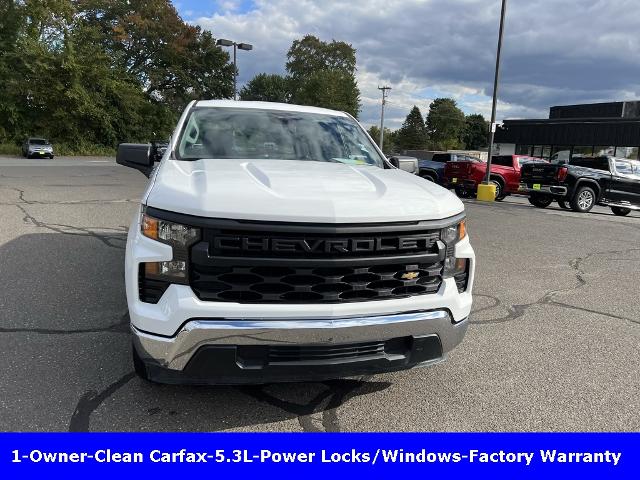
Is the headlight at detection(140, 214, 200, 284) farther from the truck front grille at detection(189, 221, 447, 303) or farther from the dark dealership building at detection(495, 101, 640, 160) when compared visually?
the dark dealership building at detection(495, 101, 640, 160)

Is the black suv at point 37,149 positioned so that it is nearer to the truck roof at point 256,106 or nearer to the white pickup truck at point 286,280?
the truck roof at point 256,106

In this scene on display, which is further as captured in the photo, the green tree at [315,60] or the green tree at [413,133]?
the green tree at [413,133]

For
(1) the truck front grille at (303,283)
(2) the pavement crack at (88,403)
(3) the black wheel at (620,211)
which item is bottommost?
(3) the black wheel at (620,211)

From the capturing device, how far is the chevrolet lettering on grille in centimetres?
239

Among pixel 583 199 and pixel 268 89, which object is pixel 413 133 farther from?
pixel 583 199

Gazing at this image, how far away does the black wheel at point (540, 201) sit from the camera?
1596 cm

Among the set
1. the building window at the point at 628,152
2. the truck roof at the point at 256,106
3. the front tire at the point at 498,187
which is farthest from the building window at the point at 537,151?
the truck roof at the point at 256,106

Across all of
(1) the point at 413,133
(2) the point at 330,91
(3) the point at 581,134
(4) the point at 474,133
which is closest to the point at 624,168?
(3) the point at 581,134

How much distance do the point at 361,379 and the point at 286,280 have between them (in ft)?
3.91

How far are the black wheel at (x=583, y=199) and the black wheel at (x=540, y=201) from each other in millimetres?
1239

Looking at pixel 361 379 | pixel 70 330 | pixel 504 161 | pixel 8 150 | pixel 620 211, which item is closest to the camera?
pixel 361 379

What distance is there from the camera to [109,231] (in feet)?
25.5

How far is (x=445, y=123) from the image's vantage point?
101 meters

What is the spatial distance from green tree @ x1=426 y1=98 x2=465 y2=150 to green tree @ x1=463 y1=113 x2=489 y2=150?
6.92 m
